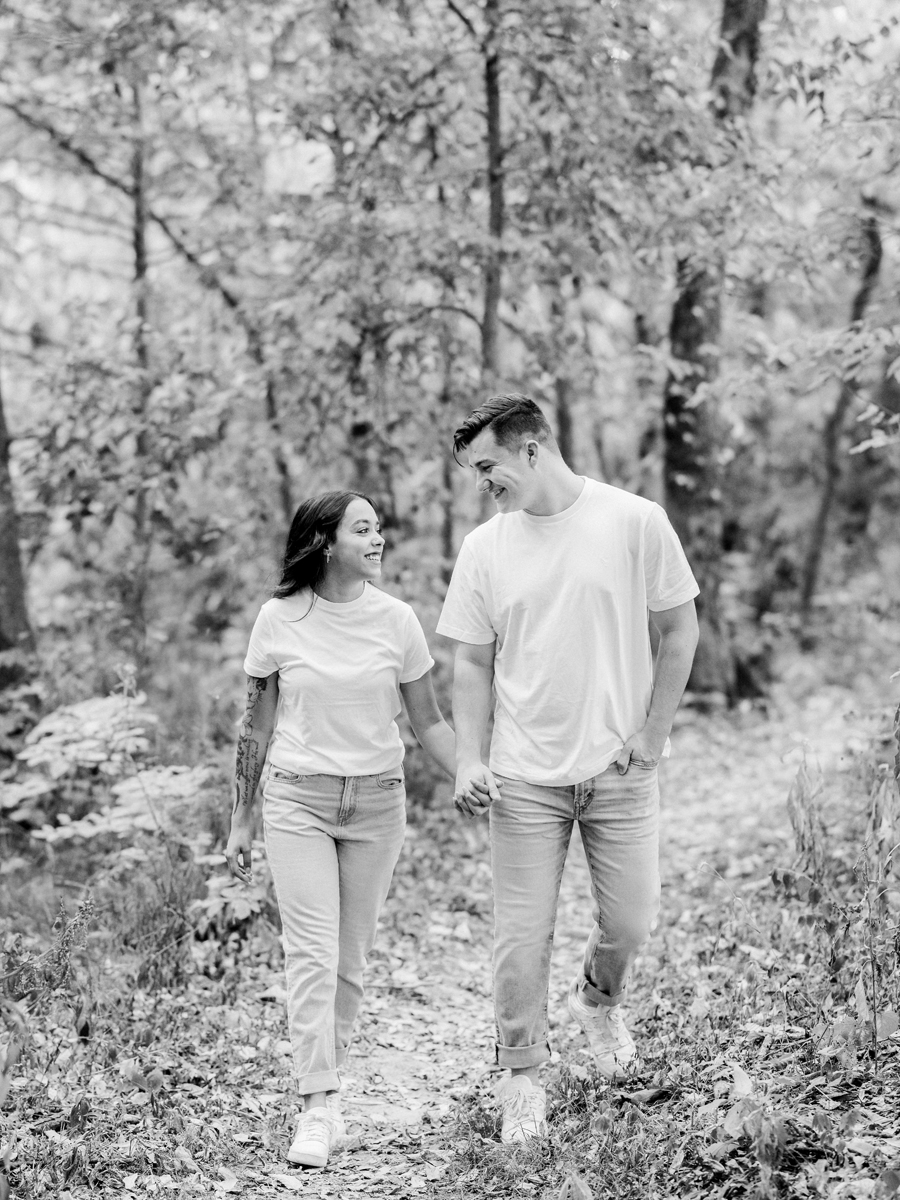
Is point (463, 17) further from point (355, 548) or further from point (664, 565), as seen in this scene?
point (664, 565)

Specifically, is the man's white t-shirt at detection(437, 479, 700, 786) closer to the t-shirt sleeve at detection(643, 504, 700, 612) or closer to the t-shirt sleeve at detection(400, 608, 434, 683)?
the t-shirt sleeve at detection(643, 504, 700, 612)

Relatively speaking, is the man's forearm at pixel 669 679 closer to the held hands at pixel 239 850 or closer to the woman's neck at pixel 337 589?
the woman's neck at pixel 337 589

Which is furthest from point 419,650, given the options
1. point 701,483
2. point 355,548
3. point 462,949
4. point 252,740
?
point 701,483

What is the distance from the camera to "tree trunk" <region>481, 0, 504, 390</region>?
7.30m

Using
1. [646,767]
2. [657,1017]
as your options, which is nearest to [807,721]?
[657,1017]

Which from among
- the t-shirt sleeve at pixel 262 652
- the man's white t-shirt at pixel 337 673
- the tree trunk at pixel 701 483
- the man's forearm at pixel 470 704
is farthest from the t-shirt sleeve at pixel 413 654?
the tree trunk at pixel 701 483

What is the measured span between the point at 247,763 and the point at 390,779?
1.72ft

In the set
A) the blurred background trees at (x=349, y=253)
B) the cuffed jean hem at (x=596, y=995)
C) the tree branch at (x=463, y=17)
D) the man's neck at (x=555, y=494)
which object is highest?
the tree branch at (x=463, y=17)

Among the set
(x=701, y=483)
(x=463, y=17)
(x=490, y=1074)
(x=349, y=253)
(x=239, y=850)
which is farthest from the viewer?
(x=701, y=483)

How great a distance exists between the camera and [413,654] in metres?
4.09

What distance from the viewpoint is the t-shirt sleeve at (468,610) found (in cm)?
388

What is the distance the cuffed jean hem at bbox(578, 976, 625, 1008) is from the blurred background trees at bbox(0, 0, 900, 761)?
8.91 feet

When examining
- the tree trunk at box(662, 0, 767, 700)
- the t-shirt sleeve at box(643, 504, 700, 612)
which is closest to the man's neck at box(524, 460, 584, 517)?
the t-shirt sleeve at box(643, 504, 700, 612)

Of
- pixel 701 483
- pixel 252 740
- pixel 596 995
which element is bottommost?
pixel 596 995
